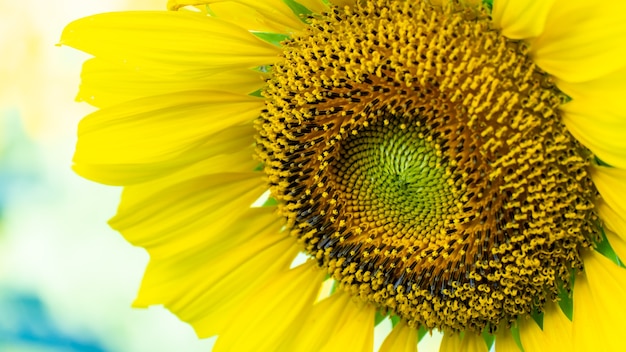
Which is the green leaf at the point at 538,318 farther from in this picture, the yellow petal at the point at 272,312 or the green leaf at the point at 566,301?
the yellow petal at the point at 272,312

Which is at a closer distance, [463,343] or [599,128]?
[599,128]

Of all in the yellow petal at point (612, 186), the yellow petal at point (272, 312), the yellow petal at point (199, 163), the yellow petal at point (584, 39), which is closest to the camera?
the yellow petal at point (584, 39)

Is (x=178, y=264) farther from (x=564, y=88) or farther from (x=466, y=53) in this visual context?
(x=564, y=88)

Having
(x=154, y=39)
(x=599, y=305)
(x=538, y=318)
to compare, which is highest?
(x=154, y=39)

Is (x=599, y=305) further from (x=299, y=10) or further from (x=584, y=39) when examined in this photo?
(x=299, y=10)

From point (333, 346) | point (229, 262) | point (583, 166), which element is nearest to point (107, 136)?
point (229, 262)

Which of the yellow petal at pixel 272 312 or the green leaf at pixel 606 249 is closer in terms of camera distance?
the green leaf at pixel 606 249

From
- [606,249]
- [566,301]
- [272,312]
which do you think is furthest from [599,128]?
[272,312]

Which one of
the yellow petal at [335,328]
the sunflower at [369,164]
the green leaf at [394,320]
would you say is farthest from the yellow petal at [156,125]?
the green leaf at [394,320]
